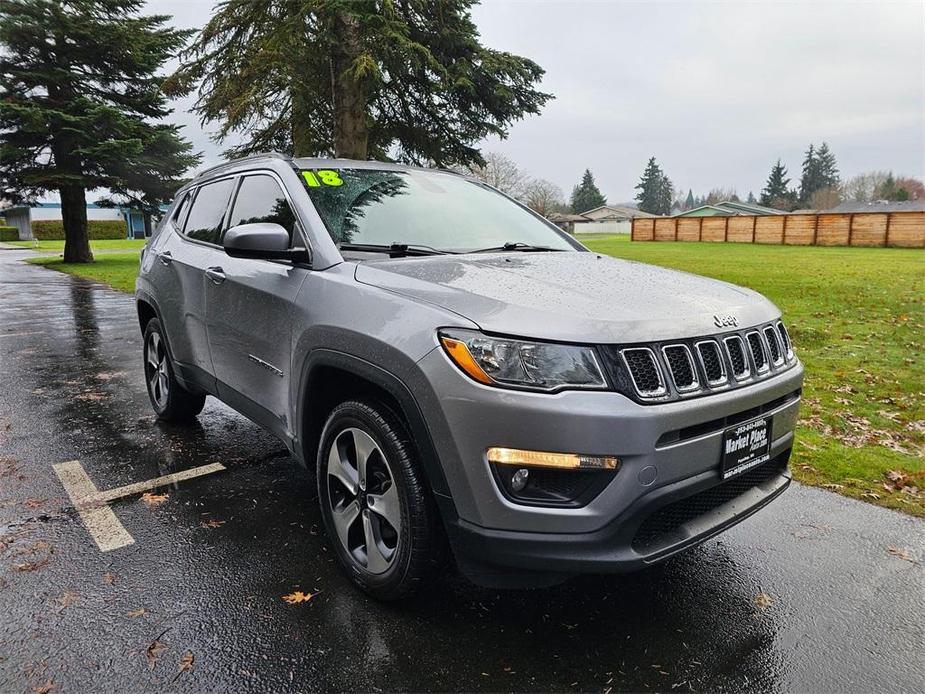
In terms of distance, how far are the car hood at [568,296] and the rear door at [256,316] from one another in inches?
24.2

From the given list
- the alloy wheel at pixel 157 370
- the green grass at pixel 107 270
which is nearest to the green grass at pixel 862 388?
the alloy wheel at pixel 157 370

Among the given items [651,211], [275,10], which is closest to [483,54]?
[275,10]

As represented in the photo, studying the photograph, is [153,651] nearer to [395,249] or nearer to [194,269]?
[395,249]

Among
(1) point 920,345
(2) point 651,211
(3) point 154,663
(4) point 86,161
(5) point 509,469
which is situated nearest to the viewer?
(5) point 509,469

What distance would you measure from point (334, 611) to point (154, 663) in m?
0.67

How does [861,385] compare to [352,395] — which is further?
[861,385]

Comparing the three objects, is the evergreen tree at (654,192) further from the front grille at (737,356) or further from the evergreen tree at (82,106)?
the front grille at (737,356)

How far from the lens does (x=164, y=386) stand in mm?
5145

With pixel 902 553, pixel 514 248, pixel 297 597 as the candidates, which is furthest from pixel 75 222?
pixel 902 553

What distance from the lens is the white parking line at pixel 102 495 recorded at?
332 cm

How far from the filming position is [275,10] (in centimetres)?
1537

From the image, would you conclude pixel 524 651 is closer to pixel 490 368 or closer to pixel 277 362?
pixel 490 368

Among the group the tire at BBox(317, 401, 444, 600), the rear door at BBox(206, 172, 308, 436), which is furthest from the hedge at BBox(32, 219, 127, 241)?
the tire at BBox(317, 401, 444, 600)

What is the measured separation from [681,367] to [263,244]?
1871 millimetres
